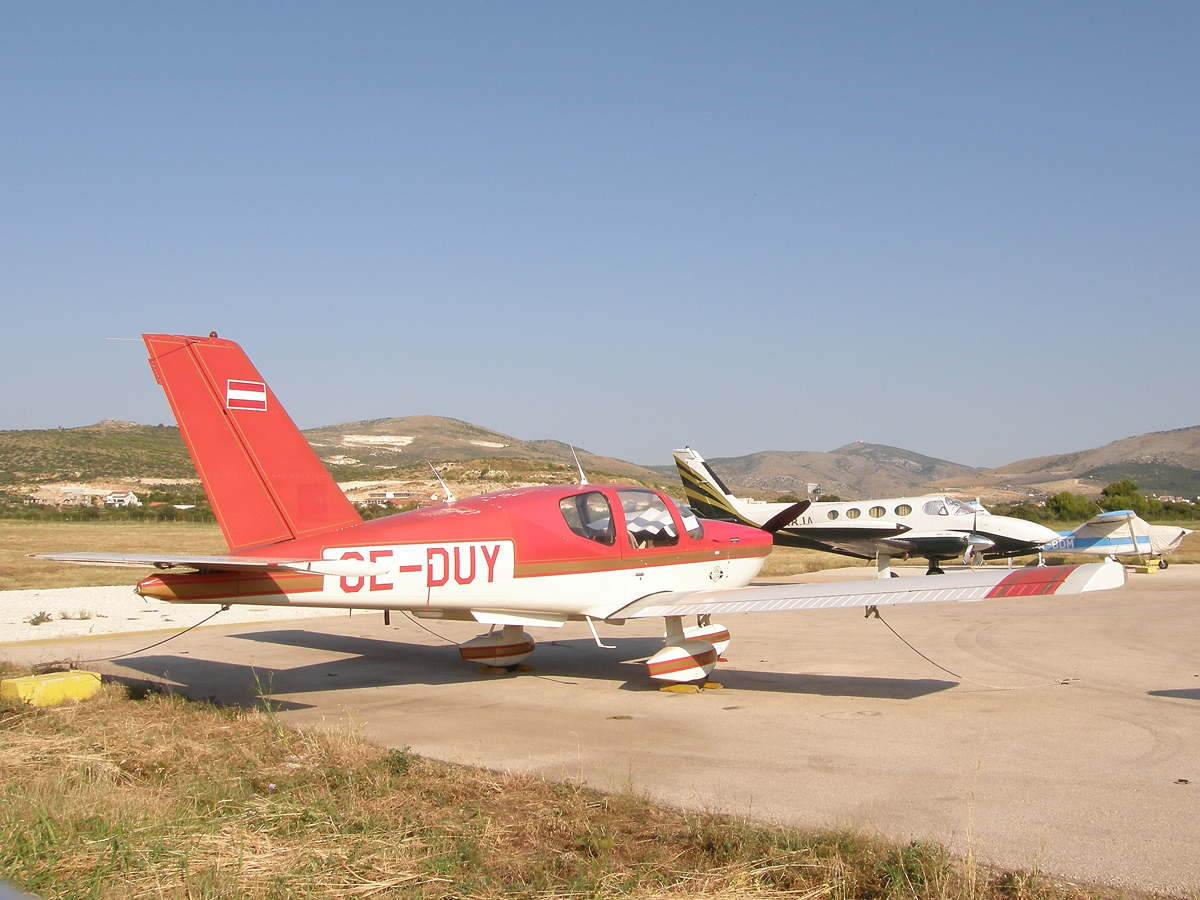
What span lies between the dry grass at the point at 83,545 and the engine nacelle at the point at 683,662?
10670 millimetres

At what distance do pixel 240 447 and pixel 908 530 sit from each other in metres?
18.9

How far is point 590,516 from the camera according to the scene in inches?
384

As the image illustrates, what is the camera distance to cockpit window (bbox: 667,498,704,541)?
10477 mm

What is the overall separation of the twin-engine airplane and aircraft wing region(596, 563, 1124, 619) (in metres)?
13.3

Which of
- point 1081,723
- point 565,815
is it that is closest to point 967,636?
point 1081,723

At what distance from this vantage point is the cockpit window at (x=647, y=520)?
10.0m

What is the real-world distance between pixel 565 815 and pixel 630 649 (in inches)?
300

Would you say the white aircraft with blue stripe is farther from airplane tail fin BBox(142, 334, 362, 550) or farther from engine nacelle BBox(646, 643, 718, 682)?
airplane tail fin BBox(142, 334, 362, 550)

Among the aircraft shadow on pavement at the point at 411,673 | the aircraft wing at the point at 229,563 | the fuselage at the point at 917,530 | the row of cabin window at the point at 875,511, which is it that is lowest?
A: the aircraft shadow on pavement at the point at 411,673

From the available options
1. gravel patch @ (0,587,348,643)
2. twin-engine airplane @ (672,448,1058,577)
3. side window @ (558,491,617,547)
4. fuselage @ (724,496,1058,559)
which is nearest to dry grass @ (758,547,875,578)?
twin-engine airplane @ (672,448,1058,577)

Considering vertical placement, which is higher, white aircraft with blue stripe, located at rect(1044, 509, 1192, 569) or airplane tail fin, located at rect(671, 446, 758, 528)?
airplane tail fin, located at rect(671, 446, 758, 528)

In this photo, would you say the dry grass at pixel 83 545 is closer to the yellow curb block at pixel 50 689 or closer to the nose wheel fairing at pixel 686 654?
the yellow curb block at pixel 50 689

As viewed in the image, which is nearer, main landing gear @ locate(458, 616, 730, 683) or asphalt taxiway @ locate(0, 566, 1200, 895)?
asphalt taxiway @ locate(0, 566, 1200, 895)

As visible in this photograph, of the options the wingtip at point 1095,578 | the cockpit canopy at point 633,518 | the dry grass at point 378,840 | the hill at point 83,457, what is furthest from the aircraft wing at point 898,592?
the hill at point 83,457
